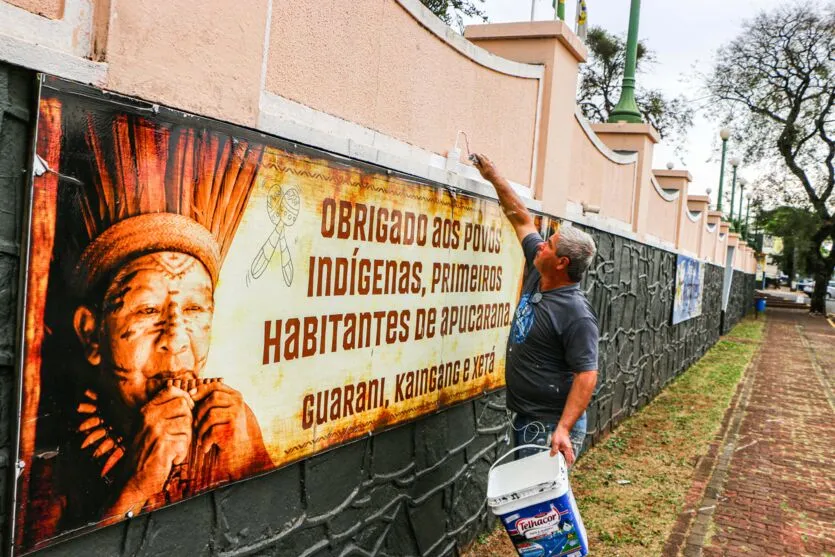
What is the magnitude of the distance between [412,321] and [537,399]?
736mm

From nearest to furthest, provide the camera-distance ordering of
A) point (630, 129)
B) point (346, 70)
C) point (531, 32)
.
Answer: point (346, 70) < point (531, 32) < point (630, 129)

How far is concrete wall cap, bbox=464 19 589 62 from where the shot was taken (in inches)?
193

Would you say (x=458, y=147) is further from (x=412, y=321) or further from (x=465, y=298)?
(x=412, y=321)

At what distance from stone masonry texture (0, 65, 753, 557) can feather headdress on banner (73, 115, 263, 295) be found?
17 centimetres

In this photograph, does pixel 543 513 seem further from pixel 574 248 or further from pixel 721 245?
pixel 721 245

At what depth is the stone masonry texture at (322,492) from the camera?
1.60 metres

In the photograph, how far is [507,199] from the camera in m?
4.01

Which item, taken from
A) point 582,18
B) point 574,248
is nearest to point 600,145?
point 582,18

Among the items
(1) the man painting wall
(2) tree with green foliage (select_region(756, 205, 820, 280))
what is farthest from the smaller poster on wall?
(2) tree with green foliage (select_region(756, 205, 820, 280))

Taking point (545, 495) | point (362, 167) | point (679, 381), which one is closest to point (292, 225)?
point (362, 167)

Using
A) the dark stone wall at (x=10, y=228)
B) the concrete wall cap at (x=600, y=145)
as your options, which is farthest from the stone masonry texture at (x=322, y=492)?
the concrete wall cap at (x=600, y=145)

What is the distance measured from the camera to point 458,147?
3988 mm

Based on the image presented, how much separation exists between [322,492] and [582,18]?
6.20 m

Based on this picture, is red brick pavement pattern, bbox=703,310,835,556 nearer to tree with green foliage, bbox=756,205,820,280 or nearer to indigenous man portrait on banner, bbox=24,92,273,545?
indigenous man portrait on banner, bbox=24,92,273,545
